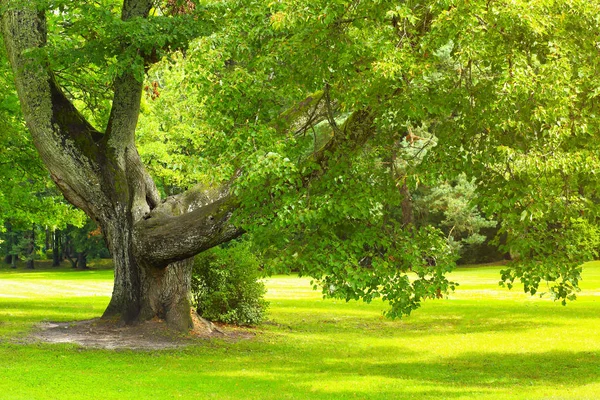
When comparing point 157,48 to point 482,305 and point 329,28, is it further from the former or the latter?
point 482,305

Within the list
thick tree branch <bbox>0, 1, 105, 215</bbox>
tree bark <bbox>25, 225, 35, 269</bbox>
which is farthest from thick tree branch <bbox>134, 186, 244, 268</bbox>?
tree bark <bbox>25, 225, 35, 269</bbox>

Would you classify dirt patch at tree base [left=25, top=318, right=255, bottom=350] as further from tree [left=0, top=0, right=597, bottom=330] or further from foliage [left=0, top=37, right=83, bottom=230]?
tree [left=0, top=0, right=597, bottom=330]

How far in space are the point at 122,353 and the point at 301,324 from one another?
879 centimetres

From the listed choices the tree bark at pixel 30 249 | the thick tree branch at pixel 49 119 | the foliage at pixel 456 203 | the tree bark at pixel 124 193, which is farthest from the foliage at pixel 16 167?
the tree bark at pixel 30 249

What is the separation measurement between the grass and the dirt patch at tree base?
1.60ft

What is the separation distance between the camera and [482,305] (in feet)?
104

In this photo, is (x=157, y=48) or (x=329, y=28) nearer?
(x=329, y=28)

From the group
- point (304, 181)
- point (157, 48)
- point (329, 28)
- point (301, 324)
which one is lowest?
point (301, 324)

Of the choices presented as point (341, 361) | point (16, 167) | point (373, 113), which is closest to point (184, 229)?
point (341, 361)

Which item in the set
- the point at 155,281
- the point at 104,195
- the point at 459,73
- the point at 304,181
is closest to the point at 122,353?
the point at 155,281

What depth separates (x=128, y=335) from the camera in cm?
1891

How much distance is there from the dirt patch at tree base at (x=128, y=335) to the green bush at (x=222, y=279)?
0.95 m

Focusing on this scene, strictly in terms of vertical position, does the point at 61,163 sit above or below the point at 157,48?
below

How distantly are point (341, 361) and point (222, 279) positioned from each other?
207 inches
